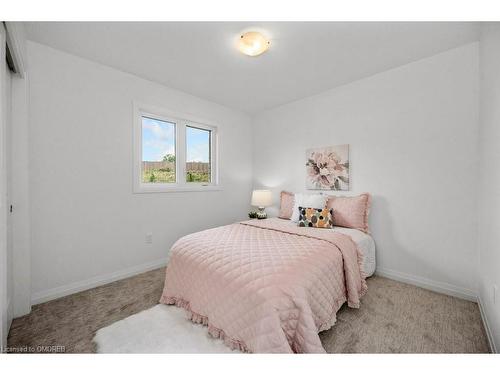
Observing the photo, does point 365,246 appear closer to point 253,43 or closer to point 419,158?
point 419,158

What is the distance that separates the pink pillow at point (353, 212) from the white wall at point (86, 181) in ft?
6.89

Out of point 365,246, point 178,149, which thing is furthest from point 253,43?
point 365,246

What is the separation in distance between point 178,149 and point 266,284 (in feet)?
8.09

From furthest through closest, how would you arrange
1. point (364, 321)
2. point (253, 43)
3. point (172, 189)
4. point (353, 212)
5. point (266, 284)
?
point (172, 189) < point (353, 212) < point (253, 43) < point (364, 321) < point (266, 284)

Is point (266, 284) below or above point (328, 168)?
below

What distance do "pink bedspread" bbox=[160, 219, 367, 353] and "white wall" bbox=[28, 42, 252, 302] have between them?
973 millimetres

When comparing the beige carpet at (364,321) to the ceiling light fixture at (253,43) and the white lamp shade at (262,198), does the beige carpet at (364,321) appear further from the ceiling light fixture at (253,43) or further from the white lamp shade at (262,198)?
the ceiling light fixture at (253,43)

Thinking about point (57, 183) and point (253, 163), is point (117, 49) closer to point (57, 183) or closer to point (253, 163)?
point (57, 183)

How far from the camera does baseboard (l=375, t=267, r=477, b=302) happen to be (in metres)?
2.10

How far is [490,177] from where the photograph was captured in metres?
1.62

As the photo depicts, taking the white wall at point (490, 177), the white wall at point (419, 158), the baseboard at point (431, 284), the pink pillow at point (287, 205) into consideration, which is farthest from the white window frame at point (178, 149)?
the white wall at point (490, 177)

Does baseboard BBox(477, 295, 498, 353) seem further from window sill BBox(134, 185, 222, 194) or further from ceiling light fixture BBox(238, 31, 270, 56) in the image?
window sill BBox(134, 185, 222, 194)

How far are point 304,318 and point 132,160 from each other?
2.45 m

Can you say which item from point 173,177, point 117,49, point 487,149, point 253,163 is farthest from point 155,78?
point 487,149
